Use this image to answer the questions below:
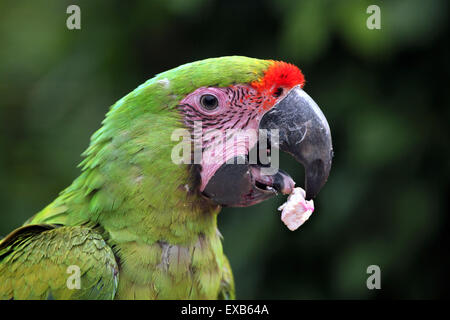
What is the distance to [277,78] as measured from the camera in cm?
161

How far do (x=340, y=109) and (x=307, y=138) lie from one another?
1117mm

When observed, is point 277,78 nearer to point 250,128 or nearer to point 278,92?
point 278,92

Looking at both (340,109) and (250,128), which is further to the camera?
(340,109)

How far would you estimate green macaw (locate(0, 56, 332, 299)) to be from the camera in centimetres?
156

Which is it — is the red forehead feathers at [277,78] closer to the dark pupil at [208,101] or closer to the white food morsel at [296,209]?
the dark pupil at [208,101]

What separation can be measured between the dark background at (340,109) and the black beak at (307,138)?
96 cm

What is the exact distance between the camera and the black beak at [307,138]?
5.18 ft

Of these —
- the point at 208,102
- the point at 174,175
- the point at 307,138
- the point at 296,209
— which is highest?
the point at 208,102

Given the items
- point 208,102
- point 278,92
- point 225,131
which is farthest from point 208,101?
point 278,92

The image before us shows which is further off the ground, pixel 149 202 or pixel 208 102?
pixel 208 102

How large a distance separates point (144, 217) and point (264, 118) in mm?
488

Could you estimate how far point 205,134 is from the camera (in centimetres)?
162

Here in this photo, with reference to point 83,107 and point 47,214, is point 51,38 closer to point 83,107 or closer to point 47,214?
point 83,107
